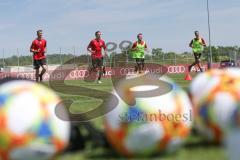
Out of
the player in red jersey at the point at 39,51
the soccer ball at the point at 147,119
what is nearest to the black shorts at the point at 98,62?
the player in red jersey at the point at 39,51

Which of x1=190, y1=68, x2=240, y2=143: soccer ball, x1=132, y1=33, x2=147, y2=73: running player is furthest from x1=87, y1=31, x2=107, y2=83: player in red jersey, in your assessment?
x1=190, y1=68, x2=240, y2=143: soccer ball

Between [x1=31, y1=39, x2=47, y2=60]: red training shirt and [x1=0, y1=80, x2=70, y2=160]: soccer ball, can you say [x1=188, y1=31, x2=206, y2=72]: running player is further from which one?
[x1=0, y1=80, x2=70, y2=160]: soccer ball

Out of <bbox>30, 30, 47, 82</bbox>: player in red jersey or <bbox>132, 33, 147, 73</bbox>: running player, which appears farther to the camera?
<bbox>132, 33, 147, 73</bbox>: running player

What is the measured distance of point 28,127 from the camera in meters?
4.82

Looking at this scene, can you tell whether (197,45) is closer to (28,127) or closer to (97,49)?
(97,49)

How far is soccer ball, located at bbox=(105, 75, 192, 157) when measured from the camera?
17.1 ft

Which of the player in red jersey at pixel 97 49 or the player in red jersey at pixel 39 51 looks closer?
the player in red jersey at pixel 39 51

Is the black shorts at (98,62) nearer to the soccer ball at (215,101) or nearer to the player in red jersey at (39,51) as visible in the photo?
the player in red jersey at (39,51)

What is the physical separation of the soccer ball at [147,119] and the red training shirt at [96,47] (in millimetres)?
17267

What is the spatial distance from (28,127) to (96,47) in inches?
724

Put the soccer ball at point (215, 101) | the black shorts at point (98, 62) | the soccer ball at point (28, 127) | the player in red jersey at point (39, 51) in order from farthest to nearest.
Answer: the black shorts at point (98, 62) < the player in red jersey at point (39, 51) < the soccer ball at point (215, 101) < the soccer ball at point (28, 127)

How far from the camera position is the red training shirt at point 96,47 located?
23.0m

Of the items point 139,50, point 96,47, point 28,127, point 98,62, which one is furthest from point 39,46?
point 28,127

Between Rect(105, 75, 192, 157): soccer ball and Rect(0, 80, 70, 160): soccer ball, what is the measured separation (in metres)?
0.61
